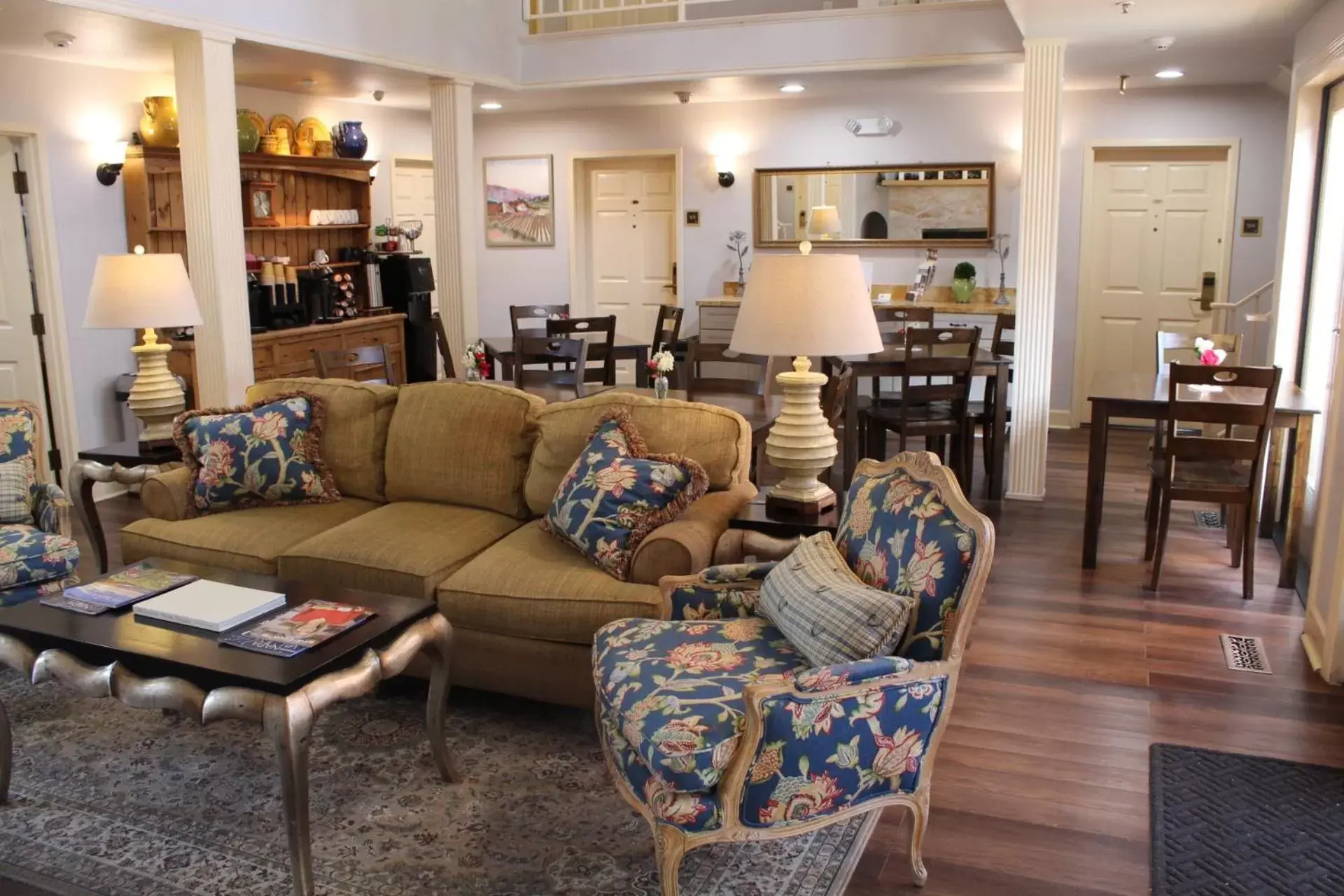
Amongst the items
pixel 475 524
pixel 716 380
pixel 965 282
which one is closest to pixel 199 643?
pixel 475 524

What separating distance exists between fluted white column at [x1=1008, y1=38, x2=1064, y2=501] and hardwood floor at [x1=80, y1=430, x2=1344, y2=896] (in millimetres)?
605

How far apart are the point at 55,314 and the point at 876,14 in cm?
519

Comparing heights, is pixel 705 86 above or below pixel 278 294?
above

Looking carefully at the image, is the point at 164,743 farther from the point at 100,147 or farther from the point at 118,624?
the point at 100,147

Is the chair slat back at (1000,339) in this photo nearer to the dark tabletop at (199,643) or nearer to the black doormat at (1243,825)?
the black doormat at (1243,825)

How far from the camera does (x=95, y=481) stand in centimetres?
433

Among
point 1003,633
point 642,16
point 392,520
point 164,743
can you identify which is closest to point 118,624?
point 164,743

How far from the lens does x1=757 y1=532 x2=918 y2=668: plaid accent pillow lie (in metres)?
2.52

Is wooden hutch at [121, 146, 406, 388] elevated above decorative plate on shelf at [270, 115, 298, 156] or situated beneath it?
situated beneath

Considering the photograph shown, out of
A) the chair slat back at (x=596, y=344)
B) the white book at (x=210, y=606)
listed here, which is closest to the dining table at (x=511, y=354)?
the chair slat back at (x=596, y=344)

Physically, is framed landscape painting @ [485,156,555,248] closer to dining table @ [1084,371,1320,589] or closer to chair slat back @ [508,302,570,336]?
chair slat back @ [508,302,570,336]

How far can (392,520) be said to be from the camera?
151 inches

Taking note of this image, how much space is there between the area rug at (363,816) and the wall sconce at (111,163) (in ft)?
12.7

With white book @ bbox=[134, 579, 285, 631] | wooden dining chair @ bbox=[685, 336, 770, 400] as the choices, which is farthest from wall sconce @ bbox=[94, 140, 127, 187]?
white book @ bbox=[134, 579, 285, 631]
